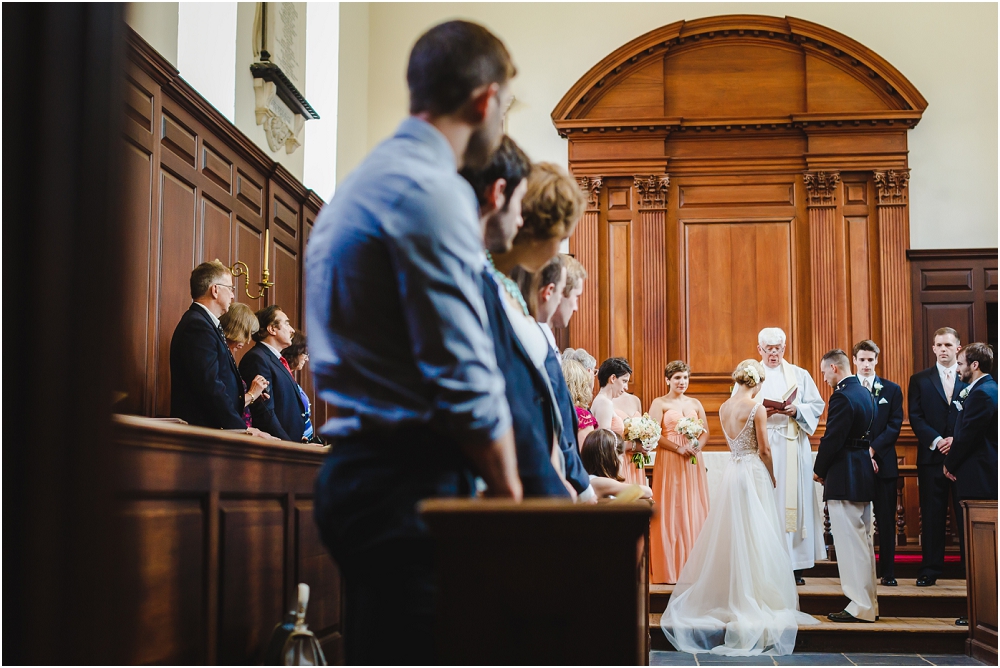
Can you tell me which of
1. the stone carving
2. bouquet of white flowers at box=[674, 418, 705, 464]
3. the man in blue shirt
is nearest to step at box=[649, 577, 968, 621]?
bouquet of white flowers at box=[674, 418, 705, 464]

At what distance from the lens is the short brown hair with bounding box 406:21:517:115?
1.63 metres

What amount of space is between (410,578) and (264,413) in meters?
4.41

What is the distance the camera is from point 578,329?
34.7 ft

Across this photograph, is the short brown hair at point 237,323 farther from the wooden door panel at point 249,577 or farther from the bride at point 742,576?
the bride at point 742,576

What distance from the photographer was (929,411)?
333 inches

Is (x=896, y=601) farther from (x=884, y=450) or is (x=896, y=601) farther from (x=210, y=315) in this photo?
(x=210, y=315)

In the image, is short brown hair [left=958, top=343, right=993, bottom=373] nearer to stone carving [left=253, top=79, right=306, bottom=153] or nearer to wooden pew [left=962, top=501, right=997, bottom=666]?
wooden pew [left=962, top=501, right=997, bottom=666]

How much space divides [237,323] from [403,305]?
4078 millimetres

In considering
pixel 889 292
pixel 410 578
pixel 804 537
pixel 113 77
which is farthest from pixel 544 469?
pixel 889 292

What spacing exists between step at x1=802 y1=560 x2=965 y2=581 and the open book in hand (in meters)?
1.39

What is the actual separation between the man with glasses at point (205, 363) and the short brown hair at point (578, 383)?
2273 millimetres

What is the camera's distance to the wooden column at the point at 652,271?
1052 cm

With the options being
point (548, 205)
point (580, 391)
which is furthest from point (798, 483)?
point (548, 205)

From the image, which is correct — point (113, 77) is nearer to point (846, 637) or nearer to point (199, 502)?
point (199, 502)
